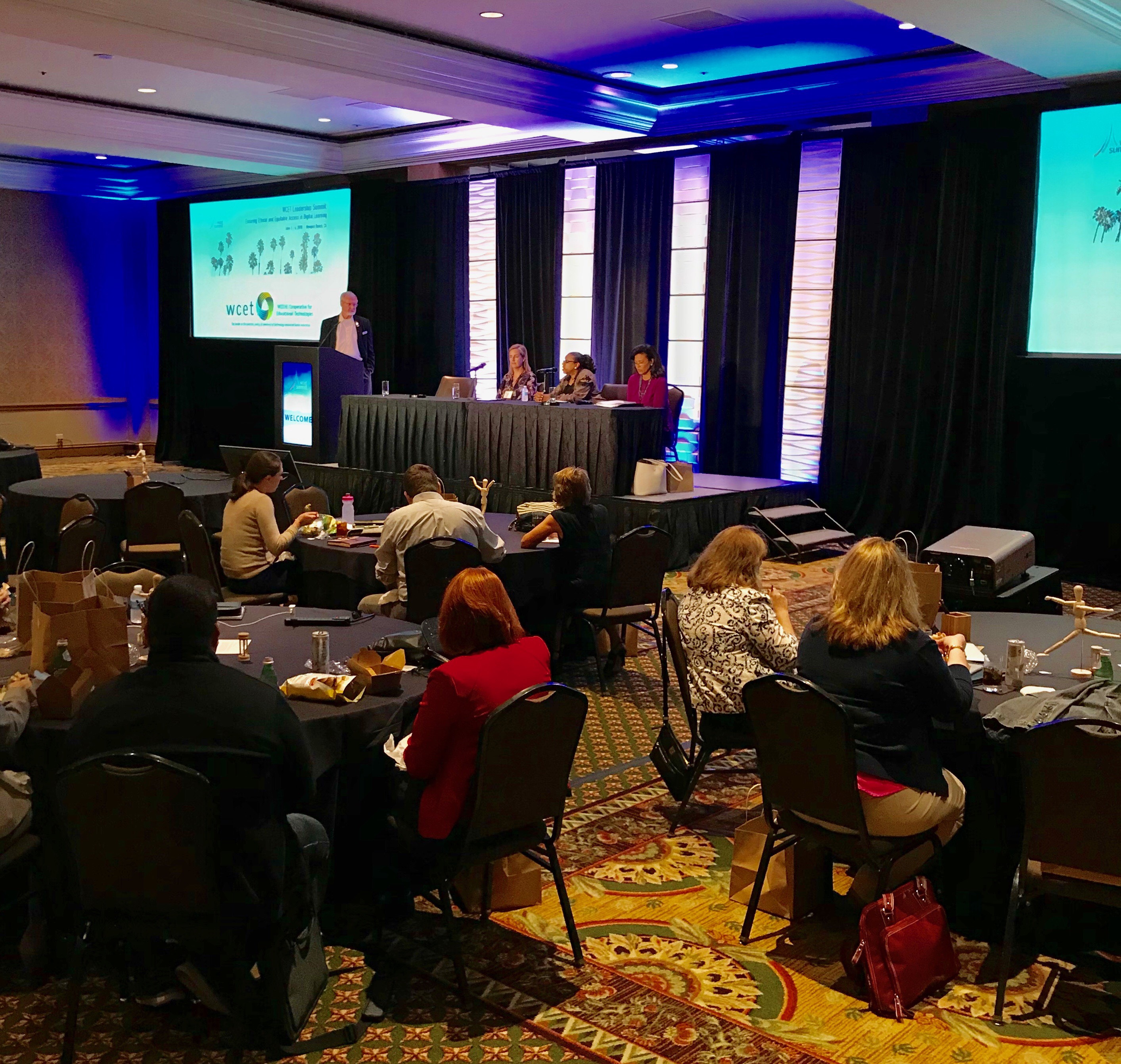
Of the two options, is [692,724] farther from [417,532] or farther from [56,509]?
[56,509]

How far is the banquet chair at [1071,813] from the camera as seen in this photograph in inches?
113

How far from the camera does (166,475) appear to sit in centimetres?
880

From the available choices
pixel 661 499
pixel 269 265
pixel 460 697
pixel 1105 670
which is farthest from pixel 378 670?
pixel 269 265

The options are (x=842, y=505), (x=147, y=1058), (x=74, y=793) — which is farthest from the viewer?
(x=842, y=505)

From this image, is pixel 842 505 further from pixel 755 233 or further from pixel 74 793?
pixel 74 793

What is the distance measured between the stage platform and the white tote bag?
67 mm

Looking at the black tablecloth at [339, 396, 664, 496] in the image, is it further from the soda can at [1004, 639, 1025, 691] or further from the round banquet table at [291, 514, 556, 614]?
the soda can at [1004, 639, 1025, 691]

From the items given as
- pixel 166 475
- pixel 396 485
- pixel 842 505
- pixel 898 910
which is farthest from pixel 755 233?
pixel 898 910

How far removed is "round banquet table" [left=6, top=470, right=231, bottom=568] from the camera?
7578mm

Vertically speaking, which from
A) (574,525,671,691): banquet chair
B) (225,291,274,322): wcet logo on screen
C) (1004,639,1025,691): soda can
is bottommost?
(574,525,671,691): banquet chair

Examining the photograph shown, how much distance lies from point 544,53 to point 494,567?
17.4 ft

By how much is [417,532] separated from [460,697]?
2.50 m

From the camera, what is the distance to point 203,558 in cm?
607

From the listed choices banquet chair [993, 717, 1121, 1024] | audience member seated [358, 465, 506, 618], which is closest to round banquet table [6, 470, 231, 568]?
audience member seated [358, 465, 506, 618]
